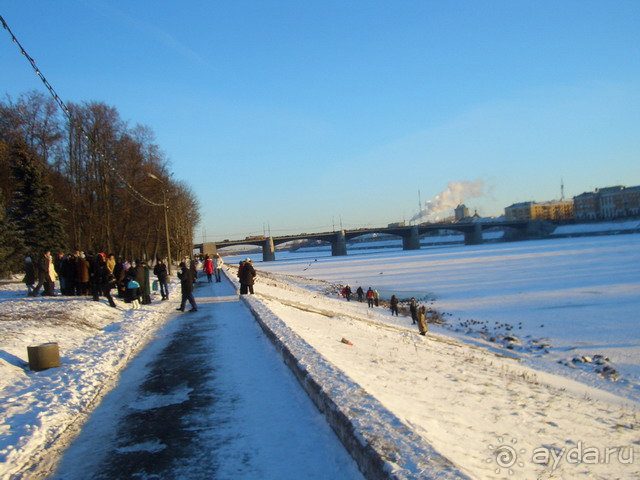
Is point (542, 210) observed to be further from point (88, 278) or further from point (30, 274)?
point (30, 274)

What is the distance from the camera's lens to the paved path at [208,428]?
4.21m

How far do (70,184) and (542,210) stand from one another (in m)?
180

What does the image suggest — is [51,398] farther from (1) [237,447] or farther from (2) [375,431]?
(2) [375,431]

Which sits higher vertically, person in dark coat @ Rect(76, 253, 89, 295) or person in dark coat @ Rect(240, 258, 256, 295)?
person in dark coat @ Rect(76, 253, 89, 295)

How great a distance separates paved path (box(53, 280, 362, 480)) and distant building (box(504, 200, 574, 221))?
187m

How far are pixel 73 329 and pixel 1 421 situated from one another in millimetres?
6574

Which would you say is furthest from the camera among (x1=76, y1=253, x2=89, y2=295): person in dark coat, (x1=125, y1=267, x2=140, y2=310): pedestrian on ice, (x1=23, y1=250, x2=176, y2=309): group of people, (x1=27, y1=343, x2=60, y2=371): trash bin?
(x1=76, y1=253, x2=89, y2=295): person in dark coat

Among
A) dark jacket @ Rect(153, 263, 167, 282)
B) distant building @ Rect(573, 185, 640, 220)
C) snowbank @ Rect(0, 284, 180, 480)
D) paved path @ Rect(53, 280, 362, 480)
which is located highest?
distant building @ Rect(573, 185, 640, 220)

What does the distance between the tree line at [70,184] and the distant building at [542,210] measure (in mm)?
166586

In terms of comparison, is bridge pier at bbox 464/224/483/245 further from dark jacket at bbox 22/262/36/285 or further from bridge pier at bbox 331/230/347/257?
dark jacket at bbox 22/262/36/285

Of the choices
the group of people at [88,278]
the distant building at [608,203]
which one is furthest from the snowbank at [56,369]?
the distant building at [608,203]

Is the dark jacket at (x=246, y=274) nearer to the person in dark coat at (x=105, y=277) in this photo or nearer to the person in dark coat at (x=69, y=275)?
the person in dark coat at (x=105, y=277)

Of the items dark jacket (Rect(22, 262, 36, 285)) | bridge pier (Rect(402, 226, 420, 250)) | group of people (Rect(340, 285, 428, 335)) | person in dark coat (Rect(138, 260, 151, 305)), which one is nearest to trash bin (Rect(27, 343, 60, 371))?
person in dark coat (Rect(138, 260, 151, 305))

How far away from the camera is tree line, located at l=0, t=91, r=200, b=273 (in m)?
26.8
